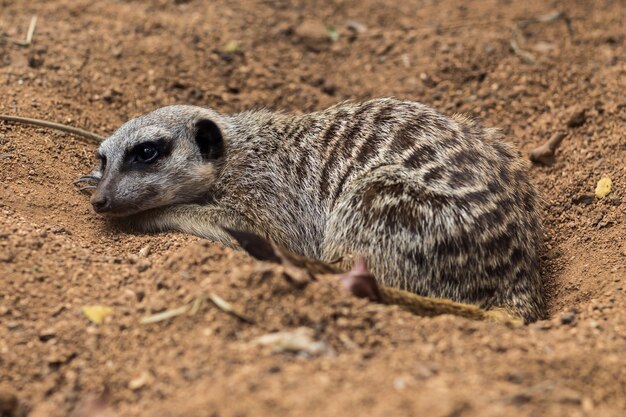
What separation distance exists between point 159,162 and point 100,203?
0.49m

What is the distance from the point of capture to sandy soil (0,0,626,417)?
2.57 meters

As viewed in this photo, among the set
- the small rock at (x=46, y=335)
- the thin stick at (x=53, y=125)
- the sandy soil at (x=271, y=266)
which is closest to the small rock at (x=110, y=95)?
the sandy soil at (x=271, y=266)

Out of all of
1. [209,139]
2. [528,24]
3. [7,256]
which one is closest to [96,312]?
[7,256]

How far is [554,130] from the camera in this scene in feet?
17.9

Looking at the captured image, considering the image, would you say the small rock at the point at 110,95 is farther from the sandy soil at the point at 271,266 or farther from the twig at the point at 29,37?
the twig at the point at 29,37

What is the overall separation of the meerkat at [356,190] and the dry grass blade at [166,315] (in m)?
1.23

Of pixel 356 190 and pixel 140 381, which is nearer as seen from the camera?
pixel 140 381

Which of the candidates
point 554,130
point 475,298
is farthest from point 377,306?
point 554,130

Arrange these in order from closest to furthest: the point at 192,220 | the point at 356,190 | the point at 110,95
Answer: the point at 356,190, the point at 192,220, the point at 110,95

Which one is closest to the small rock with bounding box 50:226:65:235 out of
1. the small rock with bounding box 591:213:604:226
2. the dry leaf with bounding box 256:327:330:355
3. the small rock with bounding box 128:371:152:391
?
the small rock with bounding box 128:371:152:391

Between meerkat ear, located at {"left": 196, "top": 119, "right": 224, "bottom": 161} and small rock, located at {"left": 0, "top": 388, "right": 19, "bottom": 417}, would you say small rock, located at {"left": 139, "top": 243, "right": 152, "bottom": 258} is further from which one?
small rock, located at {"left": 0, "top": 388, "right": 19, "bottom": 417}

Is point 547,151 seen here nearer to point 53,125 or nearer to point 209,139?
point 209,139

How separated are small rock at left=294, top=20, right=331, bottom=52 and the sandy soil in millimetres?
17

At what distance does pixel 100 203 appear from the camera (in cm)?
418
